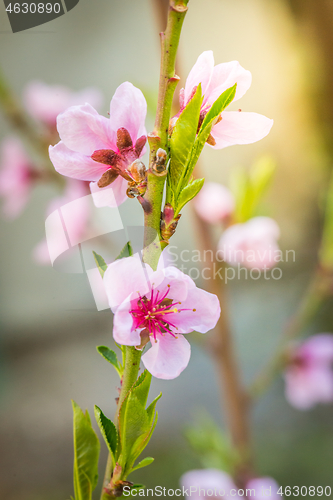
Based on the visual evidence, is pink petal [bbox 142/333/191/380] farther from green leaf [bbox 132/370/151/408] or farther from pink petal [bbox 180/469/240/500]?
pink petal [bbox 180/469/240/500]

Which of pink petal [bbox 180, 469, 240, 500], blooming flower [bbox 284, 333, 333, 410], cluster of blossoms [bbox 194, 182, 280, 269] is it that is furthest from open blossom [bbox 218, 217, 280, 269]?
pink petal [bbox 180, 469, 240, 500]

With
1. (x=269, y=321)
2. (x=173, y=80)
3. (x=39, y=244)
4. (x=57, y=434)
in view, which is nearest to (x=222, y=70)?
(x=173, y=80)

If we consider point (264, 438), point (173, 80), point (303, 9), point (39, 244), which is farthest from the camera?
point (264, 438)

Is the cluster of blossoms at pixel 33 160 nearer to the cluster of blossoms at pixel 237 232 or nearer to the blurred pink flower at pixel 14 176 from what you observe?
the blurred pink flower at pixel 14 176

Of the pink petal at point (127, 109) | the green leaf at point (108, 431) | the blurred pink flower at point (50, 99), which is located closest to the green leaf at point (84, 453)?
the green leaf at point (108, 431)

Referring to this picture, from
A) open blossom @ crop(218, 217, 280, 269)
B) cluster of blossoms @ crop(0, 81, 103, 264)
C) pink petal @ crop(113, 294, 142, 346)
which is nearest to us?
pink petal @ crop(113, 294, 142, 346)

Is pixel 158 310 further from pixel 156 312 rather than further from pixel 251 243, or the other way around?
pixel 251 243

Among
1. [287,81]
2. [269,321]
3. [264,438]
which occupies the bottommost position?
[264,438]

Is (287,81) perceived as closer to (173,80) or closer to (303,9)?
(303,9)
